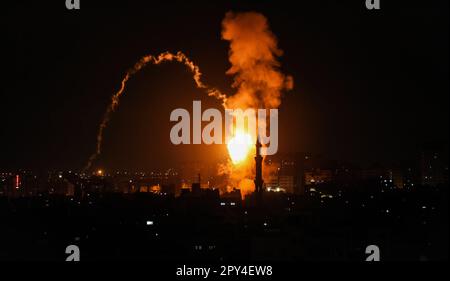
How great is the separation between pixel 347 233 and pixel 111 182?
24.6m

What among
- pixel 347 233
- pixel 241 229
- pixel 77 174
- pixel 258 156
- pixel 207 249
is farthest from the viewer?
pixel 77 174

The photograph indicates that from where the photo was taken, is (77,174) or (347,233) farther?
(77,174)

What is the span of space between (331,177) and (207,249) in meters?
27.7

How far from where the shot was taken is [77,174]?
119ft

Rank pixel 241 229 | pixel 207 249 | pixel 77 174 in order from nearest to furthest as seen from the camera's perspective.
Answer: pixel 207 249 < pixel 241 229 < pixel 77 174

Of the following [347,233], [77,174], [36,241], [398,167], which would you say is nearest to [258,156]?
[347,233]

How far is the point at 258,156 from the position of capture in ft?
79.2
